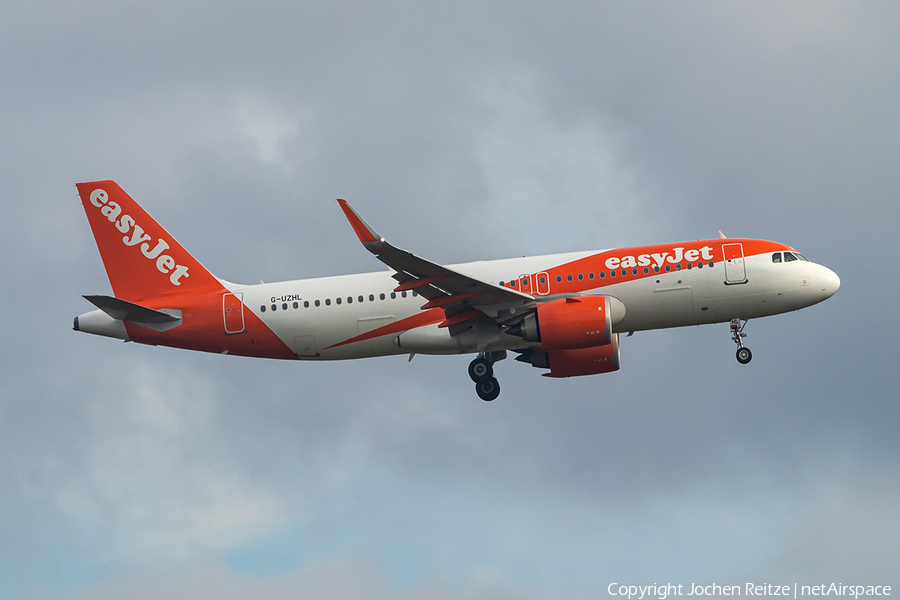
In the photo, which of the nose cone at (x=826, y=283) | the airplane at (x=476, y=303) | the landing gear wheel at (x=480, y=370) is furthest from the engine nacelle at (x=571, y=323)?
the nose cone at (x=826, y=283)

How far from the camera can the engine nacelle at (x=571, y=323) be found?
133ft

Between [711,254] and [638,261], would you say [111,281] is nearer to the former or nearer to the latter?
[638,261]

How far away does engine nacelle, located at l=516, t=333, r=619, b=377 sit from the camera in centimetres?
4569

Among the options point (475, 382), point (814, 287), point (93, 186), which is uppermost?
point (93, 186)

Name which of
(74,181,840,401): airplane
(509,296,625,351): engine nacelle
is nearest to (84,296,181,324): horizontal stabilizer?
(74,181,840,401): airplane

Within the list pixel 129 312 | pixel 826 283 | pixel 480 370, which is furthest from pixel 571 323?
pixel 129 312

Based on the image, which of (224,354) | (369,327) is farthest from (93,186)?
(369,327)

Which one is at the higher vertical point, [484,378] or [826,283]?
[826,283]

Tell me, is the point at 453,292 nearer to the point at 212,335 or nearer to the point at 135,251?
the point at 212,335

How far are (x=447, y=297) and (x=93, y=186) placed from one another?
56.7ft

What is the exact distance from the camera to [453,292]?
41.1 meters

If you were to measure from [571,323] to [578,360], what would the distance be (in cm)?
579

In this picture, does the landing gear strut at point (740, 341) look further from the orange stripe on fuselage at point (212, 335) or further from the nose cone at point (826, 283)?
the orange stripe on fuselage at point (212, 335)

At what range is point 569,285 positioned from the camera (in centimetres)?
4225
